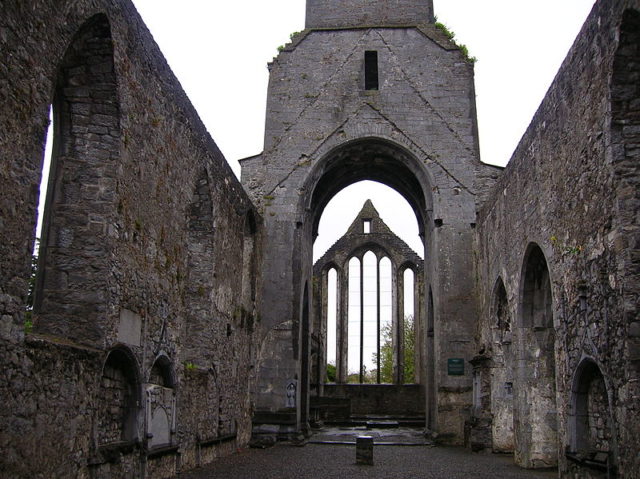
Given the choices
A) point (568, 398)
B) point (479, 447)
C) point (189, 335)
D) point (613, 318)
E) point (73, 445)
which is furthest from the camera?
point (479, 447)

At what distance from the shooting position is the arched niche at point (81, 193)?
22.9 ft

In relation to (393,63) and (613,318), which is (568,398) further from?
(393,63)

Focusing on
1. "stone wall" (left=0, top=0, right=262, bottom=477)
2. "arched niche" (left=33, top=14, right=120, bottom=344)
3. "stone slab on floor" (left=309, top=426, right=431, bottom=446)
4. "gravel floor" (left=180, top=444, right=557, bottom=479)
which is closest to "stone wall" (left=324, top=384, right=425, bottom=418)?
"stone slab on floor" (left=309, top=426, right=431, bottom=446)

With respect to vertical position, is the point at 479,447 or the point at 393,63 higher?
the point at 393,63

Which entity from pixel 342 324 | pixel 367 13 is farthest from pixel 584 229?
pixel 342 324

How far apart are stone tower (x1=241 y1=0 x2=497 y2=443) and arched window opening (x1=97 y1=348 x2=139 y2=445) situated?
24.4ft

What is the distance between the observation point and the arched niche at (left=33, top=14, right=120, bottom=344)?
22.9 ft

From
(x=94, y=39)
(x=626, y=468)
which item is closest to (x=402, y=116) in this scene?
(x=94, y=39)

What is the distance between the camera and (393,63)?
17.7 m

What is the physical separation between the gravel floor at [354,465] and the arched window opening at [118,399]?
165 centimetres

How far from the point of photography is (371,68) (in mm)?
18094

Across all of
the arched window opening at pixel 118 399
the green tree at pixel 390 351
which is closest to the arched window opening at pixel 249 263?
the arched window opening at pixel 118 399

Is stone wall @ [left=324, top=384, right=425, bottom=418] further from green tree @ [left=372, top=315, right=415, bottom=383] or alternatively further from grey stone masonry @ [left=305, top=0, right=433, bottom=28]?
grey stone masonry @ [left=305, top=0, right=433, bottom=28]

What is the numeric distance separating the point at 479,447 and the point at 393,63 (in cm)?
988
